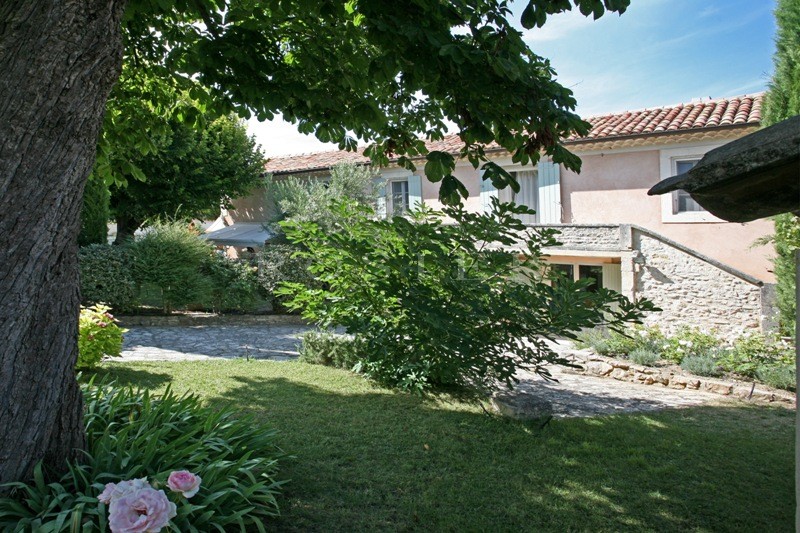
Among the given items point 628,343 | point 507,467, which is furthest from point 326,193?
point 507,467

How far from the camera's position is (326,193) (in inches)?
781

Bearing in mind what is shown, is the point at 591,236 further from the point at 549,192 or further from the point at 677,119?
the point at 677,119

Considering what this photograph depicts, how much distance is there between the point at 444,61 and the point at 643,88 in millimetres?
14846

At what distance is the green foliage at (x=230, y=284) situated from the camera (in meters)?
18.7

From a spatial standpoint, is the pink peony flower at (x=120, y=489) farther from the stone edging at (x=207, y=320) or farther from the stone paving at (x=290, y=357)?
the stone edging at (x=207, y=320)

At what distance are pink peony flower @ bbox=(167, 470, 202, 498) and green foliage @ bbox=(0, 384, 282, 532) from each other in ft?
0.55

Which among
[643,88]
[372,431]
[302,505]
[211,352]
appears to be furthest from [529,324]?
[643,88]

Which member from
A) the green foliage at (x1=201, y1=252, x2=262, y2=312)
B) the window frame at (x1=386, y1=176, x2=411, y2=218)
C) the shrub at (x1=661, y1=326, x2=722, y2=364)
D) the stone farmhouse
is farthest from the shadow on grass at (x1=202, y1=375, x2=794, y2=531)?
the window frame at (x1=386, y1=176, x2=411, y2=218)

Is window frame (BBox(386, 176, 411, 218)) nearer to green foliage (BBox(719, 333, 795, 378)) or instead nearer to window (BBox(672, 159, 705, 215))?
window (BBox(672, 159, 705, 215))

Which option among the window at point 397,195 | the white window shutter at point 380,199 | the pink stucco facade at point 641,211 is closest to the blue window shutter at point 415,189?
the window at point 397,195

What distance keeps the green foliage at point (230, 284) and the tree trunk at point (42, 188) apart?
15.5 meters

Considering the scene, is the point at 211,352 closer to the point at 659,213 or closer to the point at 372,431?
the point at 372,431

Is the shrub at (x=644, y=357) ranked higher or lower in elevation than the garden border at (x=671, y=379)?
higher

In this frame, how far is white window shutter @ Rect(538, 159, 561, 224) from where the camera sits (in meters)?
17.5
